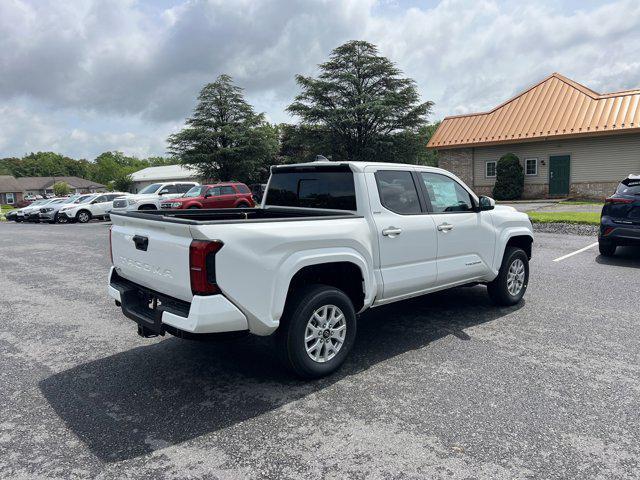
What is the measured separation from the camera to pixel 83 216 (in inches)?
990

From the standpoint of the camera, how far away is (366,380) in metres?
3.97

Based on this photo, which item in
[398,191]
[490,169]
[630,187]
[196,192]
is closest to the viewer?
[398,191]

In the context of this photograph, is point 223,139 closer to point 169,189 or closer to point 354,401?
point 169,189

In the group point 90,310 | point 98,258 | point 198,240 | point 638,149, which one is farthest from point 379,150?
point 198,240

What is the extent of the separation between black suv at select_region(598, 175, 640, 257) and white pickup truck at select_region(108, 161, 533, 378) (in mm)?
4554

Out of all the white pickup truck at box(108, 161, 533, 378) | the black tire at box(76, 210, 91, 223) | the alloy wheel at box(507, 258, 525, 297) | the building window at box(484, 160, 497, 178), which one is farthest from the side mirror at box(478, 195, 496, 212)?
the black tire at box(76, 210, 91, 223)

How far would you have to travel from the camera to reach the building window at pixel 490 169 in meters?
27.1

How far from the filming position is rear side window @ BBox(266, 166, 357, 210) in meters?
4.53

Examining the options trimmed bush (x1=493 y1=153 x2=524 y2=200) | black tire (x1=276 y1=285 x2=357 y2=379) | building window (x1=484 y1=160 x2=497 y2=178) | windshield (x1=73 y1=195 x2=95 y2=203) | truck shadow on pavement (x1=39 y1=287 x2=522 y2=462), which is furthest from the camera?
building window (x1=484 y1=160 x2=497 y2=178)

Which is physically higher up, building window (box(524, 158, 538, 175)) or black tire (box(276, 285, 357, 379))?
building window (box(524, 158, 538, 175))

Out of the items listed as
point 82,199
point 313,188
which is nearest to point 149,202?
point 82,199

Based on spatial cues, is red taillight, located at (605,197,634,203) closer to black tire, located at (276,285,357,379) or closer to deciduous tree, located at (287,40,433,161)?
black tire, located at (276,285,357,379)

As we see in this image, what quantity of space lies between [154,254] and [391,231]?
7.05ft

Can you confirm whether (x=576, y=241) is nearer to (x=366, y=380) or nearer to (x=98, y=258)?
(x=366, y=380)
